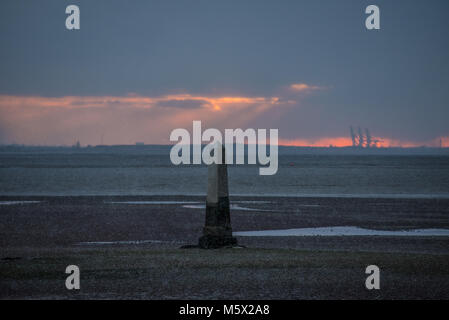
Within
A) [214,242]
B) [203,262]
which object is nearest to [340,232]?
[214,242]

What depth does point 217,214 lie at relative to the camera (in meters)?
15.6

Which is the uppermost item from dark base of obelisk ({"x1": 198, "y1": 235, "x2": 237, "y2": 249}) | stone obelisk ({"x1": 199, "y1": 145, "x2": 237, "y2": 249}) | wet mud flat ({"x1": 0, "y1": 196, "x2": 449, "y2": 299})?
stone obelisk ({"x1": 199, "y1": 145, "x2": 237, "y2": 249})

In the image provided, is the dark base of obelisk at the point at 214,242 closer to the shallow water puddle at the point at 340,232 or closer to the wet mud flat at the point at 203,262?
the wet mud flat at the point at 203,262

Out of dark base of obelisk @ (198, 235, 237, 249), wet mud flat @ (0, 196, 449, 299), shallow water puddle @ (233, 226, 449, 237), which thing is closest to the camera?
wet mud flat @ (0, 196, 449, 299)

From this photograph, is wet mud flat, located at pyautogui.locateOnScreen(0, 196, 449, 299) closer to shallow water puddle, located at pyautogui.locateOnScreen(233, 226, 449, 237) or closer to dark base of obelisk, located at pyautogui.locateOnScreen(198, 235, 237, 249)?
dark base of obelisk, located at pyautogui.locateOnScreen(198, 235, 237, 249)

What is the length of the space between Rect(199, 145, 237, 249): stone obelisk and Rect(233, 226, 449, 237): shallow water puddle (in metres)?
6.05

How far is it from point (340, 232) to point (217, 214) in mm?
8074

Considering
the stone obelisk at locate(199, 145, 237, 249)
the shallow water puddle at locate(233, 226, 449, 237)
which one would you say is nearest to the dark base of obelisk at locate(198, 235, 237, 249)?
the stone obelisk at locate(199, 145, 237, 249)

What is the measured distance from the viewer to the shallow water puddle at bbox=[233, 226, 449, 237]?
2151 cm

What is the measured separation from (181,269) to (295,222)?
15156mm

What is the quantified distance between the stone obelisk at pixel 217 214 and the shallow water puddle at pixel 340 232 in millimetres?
6049

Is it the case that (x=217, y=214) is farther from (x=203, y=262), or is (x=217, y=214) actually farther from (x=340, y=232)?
(x=340, y=232)
